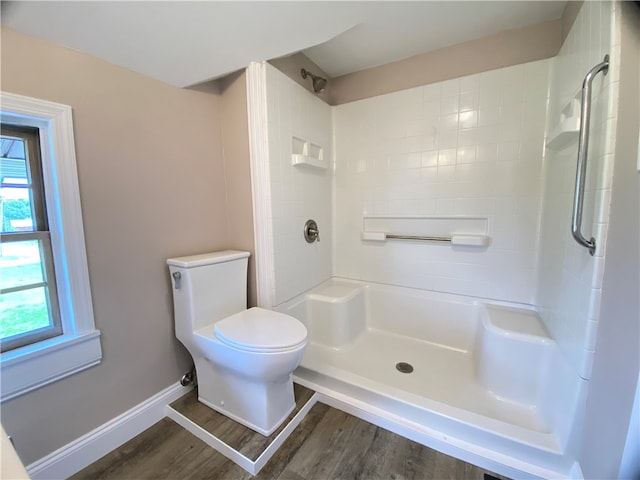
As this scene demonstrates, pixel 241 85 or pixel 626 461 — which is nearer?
pixel 626 461

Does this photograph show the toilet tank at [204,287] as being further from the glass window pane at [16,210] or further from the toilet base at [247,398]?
the glass window pane at [16,210]

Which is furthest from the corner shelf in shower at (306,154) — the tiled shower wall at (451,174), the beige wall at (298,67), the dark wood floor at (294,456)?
the dark wood floor at (294,456)

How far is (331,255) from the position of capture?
226 centimetres

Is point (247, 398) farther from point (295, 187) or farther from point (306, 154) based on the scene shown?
point (306, 154)

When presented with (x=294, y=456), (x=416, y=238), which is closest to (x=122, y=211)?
(x=294, y=456)

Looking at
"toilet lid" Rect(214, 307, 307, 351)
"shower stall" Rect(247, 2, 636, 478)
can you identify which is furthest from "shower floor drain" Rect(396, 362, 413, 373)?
"toilet lid" Rect(214, 307, 307, 351)

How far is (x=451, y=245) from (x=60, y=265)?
215cm

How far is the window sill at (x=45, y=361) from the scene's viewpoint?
37.2 inches

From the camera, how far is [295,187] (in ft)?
5.77

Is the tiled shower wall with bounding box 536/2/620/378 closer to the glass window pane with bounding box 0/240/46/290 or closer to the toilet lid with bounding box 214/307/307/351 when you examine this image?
the toilet lid with bounding box 214/307/307/351

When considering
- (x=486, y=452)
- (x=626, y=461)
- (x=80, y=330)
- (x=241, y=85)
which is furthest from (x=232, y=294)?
(x=626, y=461)

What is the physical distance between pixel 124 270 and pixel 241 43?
1211 mm

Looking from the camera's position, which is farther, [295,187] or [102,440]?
[295,187]

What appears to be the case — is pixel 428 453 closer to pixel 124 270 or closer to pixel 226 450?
pixel 226 450
